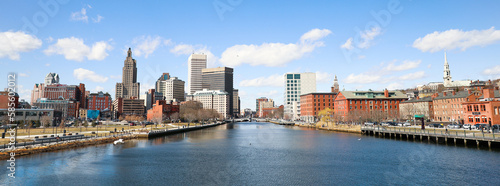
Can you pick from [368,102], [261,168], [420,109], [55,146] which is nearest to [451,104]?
[420,109]

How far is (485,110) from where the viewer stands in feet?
297

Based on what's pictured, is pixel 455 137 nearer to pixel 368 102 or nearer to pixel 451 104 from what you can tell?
pixel 451 104

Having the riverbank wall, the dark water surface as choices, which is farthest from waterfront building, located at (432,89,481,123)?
the riverbank wall

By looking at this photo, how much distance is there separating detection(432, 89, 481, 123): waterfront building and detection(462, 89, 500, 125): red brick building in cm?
1054

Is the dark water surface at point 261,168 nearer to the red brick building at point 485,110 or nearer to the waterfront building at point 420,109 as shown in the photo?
the red brick building at point 485,110

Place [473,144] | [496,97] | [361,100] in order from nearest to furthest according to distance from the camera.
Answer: [473,144] → [496,97] → [361,100]

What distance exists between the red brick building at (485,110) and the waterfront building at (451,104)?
1054cm

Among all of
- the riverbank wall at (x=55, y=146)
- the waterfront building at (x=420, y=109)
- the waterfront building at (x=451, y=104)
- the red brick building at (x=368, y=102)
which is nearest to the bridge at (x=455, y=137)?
the waterfront building at (x=451, y=104)

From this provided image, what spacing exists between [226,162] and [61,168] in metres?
23.3

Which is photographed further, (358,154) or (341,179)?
(358,154)

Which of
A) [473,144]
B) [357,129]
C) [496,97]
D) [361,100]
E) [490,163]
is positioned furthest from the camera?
[361,100]

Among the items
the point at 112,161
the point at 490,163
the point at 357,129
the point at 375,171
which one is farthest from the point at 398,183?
the point at 357,129

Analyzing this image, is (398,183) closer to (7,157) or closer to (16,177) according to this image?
(16,177)

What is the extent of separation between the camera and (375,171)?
3997 cm
